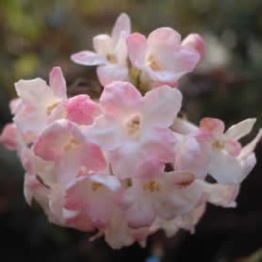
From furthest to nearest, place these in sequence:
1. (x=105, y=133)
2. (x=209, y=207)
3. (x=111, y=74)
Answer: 1. (x=209, y=207)
2. (x=111, y=74)
3. (x=105, y=133)

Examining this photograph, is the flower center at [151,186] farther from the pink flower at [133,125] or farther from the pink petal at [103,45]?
the pink petal at [103,45]

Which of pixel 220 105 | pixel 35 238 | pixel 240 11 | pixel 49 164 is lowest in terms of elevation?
pixel 35 238

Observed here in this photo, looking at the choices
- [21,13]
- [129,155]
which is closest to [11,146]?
[129,155]

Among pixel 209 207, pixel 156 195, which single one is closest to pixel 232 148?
pixel 156 195

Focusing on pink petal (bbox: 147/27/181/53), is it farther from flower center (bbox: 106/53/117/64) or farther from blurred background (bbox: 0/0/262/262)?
blurred background (bbox: 0/0/262/262)

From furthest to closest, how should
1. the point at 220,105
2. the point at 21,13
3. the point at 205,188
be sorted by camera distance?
the point at 21,13, the point at 220,105, the point at 205,188

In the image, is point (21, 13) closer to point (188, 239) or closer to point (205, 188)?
point (188, 239)

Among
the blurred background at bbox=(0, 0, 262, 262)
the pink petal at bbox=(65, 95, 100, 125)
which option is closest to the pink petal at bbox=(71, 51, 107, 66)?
the pink petal at bbox=(65, 95, 100, 125)

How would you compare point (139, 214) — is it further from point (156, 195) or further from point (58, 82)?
point (58, 82)
